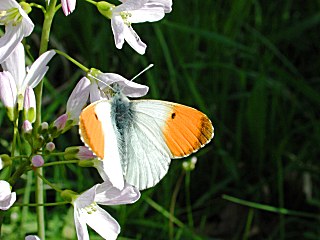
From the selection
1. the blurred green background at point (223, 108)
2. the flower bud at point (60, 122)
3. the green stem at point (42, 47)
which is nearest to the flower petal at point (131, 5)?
the green stem at point (42, 47)

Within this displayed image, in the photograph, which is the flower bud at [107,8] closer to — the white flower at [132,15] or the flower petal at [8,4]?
the white flower at [132,15]

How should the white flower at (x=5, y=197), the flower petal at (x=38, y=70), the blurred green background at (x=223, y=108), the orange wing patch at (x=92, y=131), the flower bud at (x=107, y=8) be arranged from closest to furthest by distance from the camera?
1. the orange wing patch at (x=92, y=131)
2. the white flower at (x=5, y=197)
3. the flower petal at (x=38, y=70)
4. the flower bud at (x=107, y=8)
5. the blurred green background at (x=223, y=108)

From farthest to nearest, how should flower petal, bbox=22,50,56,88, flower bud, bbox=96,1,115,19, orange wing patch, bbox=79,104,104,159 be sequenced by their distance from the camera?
1. flower bud, bbox=96,1,115,19
2. flower petal, bbox=22,50,56,88
3. orange wing patch, bbox=79,104,104,159

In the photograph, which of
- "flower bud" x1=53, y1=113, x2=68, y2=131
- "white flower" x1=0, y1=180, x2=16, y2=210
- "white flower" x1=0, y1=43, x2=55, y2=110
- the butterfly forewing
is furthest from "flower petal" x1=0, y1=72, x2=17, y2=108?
the butterfly forewing

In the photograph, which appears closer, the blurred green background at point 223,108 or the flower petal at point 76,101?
the flower petal at point 76,101

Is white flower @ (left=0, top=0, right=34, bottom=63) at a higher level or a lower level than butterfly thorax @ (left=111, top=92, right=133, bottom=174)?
higher

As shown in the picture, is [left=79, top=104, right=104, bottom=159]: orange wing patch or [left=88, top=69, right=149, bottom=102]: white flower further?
[left=88, top=69, right=149, bottom=102]: white flower

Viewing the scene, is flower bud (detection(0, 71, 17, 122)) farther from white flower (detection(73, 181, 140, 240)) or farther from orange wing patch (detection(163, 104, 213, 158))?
orange wing patch (detection(163, 104, 213, 158))

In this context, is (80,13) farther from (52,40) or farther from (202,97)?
(202,97)

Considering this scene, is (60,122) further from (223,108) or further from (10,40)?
(223,108)
